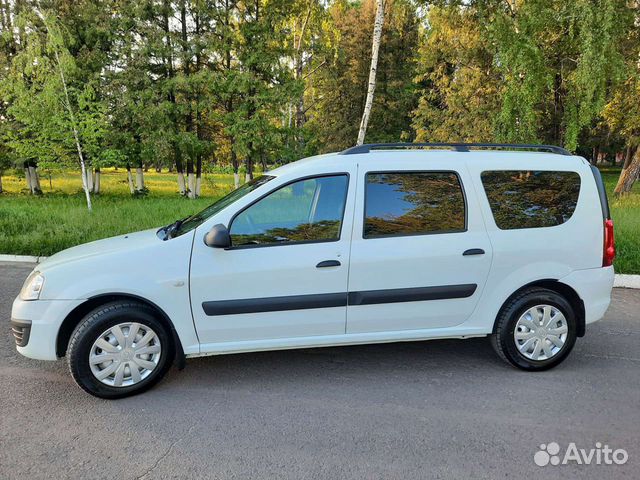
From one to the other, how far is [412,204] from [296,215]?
0.93m

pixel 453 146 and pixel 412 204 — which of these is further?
pixel 453 146

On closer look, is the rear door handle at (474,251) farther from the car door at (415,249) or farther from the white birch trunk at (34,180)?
the white birch trunk at (34,180)

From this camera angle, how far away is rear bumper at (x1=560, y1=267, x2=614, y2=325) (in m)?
3.73

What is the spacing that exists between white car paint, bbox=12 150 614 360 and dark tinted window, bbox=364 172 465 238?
0.22 feet

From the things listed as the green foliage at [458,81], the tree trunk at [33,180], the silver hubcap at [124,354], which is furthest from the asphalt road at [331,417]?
the tree trunk at [33,180]

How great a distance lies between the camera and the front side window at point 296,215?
3393 mm

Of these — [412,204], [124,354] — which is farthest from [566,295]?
[124,354]

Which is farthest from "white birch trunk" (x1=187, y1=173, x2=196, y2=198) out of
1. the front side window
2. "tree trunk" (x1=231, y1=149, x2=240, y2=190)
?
the front side window

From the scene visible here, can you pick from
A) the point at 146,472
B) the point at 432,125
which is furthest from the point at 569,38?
the point at 146,472

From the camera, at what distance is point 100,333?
322 cm

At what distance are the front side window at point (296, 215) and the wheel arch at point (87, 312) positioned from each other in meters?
0.77

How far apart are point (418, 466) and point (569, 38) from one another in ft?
41.9

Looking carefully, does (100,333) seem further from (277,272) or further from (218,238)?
(277,272)

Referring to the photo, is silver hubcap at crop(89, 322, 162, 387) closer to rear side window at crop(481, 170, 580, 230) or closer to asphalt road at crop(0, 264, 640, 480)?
asphalt road at crop(0, 264, 640, 480)
